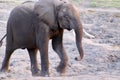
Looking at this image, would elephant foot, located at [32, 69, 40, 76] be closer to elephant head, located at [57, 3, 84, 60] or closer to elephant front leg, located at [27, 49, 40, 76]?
elephant front leg, located at [27, 49, 40, 76]

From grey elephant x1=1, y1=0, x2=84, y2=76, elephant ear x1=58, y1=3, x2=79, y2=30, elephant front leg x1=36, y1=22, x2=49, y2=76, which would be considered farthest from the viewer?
elephant front leg x1=36, y1=22, x2=49, y2=76

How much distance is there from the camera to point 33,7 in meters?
11.4

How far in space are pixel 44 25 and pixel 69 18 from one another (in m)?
0.53

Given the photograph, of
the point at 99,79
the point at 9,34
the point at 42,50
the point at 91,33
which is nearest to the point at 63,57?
the point at 42,50

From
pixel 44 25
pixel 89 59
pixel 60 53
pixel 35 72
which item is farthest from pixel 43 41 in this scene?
pixel 89 59

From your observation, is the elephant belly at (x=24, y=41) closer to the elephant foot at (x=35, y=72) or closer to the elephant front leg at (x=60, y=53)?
the elephant front leg at (x=60, y=53)

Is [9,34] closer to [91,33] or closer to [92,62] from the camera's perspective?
[92,62]

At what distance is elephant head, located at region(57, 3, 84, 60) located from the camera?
34.1 ft

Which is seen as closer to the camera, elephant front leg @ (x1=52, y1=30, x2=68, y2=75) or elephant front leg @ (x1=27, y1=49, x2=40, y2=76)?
elephant front leg @ (x1=52, y1=30, x2=68, y2=75)

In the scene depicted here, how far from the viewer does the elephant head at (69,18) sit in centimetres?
1039

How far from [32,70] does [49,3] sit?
1669 mm

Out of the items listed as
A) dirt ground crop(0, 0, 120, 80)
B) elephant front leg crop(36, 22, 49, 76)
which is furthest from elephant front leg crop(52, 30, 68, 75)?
elephant front leg crop(36, 22, 49, 76)

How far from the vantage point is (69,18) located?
34.9 feet

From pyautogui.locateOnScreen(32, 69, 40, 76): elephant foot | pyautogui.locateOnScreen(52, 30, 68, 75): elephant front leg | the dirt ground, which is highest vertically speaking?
pyautogui.locateOnScreen(52, 30, 68, 75): elephant front leg
